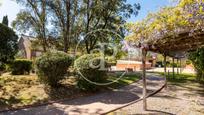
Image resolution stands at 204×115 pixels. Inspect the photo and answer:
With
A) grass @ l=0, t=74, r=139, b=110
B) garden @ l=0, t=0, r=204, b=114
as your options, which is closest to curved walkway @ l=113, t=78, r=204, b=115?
garden @ l=0, t=0, r=204, b=114

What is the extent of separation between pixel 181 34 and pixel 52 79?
6734 mm

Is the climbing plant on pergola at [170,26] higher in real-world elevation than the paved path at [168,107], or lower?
higher

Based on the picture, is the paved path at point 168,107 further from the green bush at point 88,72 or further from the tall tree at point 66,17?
the tall tree at point 66,17

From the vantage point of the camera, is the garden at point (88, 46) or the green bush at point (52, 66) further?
the green bush at point (52, 66)

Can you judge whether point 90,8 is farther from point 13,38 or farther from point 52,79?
point 52,79

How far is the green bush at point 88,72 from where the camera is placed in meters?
11.3

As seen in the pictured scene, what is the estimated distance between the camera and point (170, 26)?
6.37 m

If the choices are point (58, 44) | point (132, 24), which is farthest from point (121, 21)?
point (132, 24)

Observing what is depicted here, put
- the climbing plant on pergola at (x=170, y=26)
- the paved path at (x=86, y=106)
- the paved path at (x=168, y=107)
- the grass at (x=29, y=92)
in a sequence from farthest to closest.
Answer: the grass at (x=29, y=92) → the paved path at (x=168, y=107) → the paved path at (x=86, y=106) → the climbing plant on pergola at (x=170, y=26)

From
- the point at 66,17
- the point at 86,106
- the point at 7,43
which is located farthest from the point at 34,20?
the point at 86,106

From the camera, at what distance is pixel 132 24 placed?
8242 millimetres

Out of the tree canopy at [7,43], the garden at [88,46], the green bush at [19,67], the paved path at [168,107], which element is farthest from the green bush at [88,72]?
the green bush at [19,67]

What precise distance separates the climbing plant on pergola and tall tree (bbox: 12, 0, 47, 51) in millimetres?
11075

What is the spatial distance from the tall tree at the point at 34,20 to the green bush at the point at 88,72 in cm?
768
